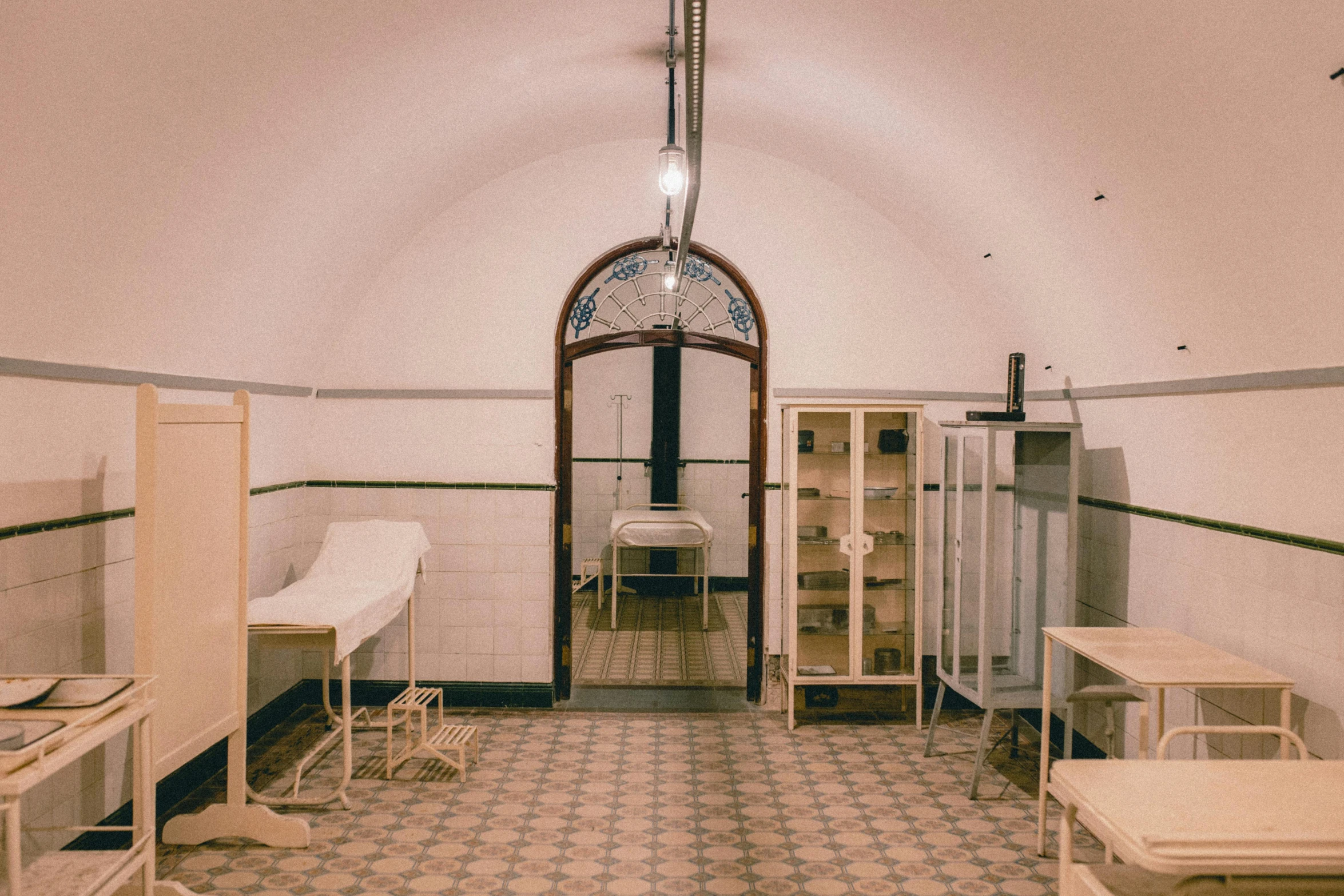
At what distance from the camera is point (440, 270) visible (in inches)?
225

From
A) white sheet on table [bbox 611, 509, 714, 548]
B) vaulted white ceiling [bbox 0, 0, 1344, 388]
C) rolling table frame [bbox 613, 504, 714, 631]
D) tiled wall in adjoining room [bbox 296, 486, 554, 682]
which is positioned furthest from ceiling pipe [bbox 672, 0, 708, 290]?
white sheet on table [bbox 611, 509, 714, 548]

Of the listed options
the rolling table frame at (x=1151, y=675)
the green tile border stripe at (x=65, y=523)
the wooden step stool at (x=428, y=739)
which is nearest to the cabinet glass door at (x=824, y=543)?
the rolling table frame at (x=1151, y=675)

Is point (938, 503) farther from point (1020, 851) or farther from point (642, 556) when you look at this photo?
point (642, 556)

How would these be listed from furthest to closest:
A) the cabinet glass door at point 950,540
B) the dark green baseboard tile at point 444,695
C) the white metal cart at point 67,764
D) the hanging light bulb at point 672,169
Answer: the dark green baseboard tile at point 444,695 < the cabinet glass door at point 950,540 < the hanging light bulb at point 672,169 < the white metal cart at point 67,764

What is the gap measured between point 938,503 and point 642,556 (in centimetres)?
457

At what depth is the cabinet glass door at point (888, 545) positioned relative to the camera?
17.8ft

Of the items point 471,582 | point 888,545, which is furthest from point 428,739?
point 888,545

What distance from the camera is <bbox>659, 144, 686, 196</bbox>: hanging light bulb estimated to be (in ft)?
11.5

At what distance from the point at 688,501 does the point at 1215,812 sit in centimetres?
792

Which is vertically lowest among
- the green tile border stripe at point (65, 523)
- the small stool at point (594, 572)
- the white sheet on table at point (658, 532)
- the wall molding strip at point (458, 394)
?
the small stool at point (594, 572)

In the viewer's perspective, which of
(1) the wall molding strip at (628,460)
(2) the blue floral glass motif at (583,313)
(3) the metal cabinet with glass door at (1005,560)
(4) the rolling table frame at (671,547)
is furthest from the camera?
(1) the wall molding strip at (628,460)

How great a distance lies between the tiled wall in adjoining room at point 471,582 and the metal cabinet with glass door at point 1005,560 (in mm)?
2509

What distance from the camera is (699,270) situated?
5926 millimetres

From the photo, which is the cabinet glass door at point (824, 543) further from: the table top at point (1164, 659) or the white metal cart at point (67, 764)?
the white metal cart at point (67, 764)
